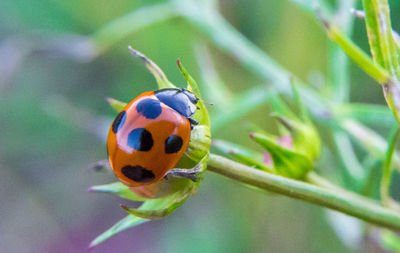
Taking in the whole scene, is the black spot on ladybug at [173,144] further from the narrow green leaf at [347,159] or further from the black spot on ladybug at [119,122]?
the narrow green leaf at [347,159]

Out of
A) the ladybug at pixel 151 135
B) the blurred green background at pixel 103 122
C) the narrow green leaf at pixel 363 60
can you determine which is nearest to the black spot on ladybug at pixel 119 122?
the ladybug at pixel 151 135

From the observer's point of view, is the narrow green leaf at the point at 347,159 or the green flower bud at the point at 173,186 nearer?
the green flower bud at the point at 173,186

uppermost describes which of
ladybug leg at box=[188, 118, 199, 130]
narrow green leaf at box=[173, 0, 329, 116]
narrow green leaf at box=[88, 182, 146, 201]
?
ladybug leg at box=[188, 118, 199, 130]

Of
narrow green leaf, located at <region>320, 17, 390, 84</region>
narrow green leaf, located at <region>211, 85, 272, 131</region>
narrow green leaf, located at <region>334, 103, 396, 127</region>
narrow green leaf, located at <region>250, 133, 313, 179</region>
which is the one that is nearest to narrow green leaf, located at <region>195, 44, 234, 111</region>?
narrow green leaf, located at <region>211, 85, 272, 131</region>

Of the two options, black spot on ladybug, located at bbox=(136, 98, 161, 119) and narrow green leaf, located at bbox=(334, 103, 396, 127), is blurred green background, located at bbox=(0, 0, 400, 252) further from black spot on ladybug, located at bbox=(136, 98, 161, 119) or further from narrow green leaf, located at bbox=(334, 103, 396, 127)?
black spot on ladybug, located at bbox=(136, 98, 161, 119)

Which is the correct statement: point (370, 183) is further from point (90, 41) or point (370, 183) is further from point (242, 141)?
point (90, 41)

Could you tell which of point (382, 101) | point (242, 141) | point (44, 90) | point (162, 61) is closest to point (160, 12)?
point (162, 61)
